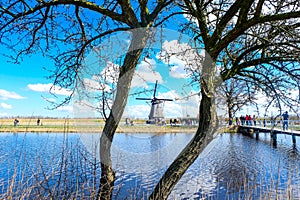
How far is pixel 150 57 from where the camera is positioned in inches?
118

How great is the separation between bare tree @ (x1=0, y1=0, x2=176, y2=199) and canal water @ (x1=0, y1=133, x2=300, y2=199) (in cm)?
35

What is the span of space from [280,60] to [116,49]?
1850 mm

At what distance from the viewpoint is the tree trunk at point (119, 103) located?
293cm

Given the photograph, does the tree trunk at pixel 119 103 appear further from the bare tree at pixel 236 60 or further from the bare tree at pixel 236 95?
the bare tree at pixel 236 95

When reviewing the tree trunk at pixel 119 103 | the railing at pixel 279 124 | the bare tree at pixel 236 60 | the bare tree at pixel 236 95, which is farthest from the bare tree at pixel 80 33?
the railing at pixel 279 124

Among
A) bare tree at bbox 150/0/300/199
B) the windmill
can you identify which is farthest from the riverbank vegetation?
the windmill

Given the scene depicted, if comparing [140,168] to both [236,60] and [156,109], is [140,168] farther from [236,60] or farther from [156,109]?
[236,60]

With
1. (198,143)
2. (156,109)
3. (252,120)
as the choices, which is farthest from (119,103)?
(252,120)

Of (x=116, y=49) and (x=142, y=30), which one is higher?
(x=142, y=30)

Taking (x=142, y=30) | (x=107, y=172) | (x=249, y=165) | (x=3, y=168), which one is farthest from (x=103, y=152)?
(x=249, y=165)

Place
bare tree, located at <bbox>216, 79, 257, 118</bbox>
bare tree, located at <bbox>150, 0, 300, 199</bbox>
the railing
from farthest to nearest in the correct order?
bare tree, located at <bbox>216, 79, 257, 118</bbox> < the railing < bare tree, located at <bbox>150, 0, 300, 199</bbox>

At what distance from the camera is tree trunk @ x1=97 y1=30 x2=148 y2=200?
9.61 ft

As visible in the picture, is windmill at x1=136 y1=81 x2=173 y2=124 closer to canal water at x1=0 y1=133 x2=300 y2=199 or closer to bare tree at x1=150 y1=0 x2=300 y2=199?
canal water at x1=0 y1=133 x2=300 y2=199

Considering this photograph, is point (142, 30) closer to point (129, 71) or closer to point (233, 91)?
Result: point (129, 71)
